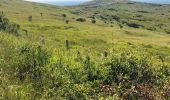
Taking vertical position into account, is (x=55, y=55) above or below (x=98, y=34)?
above

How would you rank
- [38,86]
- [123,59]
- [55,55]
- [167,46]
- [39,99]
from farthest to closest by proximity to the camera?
[167,46], [55,55], [123,59], [38,86], [39,99]

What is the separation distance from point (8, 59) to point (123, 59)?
934cm

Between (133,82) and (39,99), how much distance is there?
9.39 metres

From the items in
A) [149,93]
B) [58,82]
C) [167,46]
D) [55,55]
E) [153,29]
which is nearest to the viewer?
[149,93]

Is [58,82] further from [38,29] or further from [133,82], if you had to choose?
[38,29]

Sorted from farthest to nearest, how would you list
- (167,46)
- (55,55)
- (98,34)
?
1. (98,34)
2. (167,46)
3. (55,55)

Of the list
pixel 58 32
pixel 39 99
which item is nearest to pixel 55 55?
pixel 39 99

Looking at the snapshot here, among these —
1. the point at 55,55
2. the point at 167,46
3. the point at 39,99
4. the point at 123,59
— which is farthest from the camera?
the point at 167,46

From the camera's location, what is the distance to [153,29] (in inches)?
6983

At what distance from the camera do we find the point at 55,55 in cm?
4216

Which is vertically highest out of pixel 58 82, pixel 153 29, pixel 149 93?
pixel 149 93

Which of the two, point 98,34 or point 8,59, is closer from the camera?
point 8,59

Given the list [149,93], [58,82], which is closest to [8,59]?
[58,82]

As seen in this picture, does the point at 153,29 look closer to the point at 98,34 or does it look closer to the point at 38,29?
the point at 98,34
